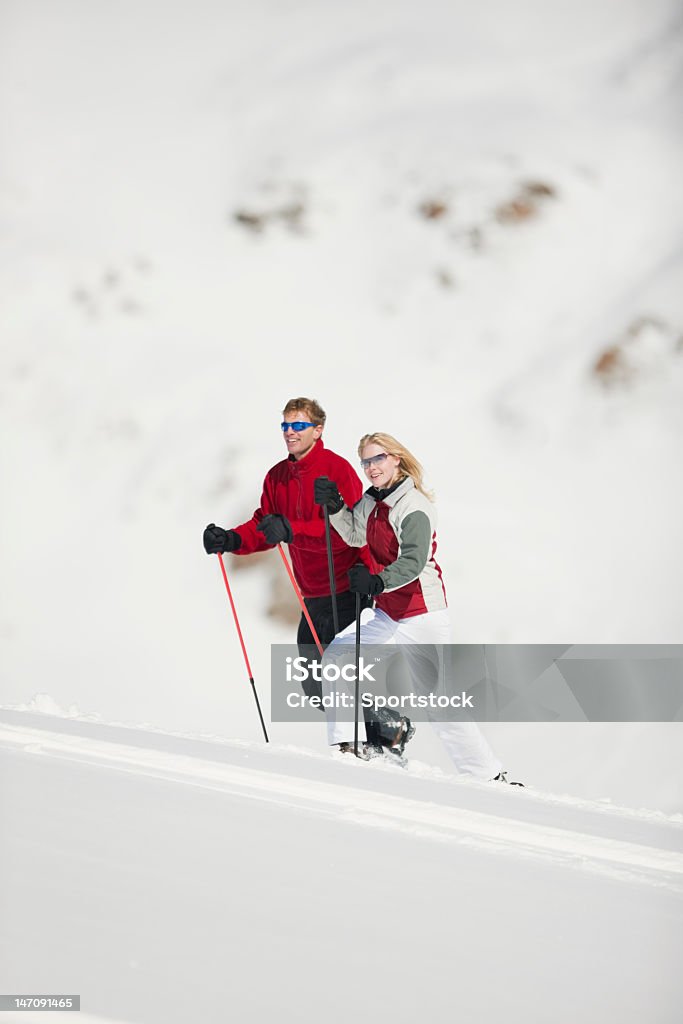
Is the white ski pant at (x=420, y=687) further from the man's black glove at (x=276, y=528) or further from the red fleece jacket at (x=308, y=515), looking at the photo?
the man's black glove at (x=276, y=528)

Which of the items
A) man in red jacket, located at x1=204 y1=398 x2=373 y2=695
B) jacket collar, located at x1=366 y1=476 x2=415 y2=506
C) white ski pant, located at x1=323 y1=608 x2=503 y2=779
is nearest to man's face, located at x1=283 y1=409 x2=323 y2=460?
man in red jacket, located at x1=204 y1=398 x2=373 y2=695

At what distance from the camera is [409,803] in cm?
163

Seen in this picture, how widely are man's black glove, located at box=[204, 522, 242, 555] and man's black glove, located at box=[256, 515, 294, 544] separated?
8cm

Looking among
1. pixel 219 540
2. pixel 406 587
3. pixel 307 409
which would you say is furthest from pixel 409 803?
pixel 307 409

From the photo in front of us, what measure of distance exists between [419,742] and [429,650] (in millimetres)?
247

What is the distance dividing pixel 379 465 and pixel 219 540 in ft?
1.58

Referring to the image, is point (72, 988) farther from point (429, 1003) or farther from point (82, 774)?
point (82, 774)

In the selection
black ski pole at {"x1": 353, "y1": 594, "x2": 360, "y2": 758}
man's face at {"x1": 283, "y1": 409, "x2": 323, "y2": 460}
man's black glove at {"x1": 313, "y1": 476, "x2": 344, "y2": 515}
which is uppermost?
man's face at {"x1": 283, "y1": 409, "x2": 323, "y2": 460}

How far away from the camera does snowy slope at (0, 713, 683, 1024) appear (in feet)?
3.30

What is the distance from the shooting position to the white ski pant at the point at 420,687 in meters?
2.27

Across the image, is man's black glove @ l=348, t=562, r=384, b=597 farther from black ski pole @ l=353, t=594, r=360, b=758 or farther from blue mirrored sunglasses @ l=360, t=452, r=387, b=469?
blue mirrored sunglasses @ l=360, t=452, r=387, b=469

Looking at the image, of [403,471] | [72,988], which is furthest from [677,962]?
[403,471]

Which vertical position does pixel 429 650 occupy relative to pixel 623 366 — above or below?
below

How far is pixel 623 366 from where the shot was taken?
2758 mm
